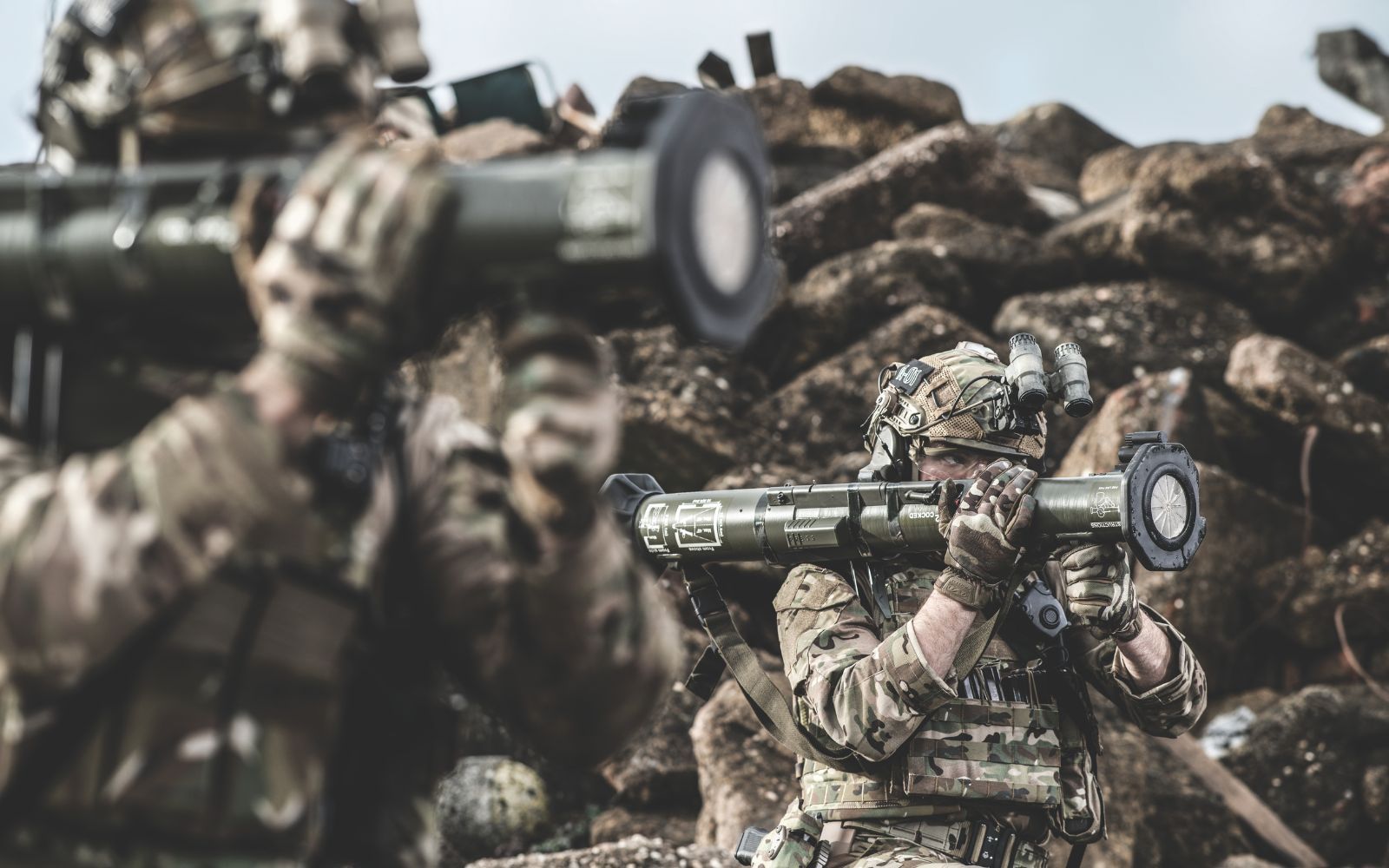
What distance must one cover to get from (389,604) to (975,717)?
2690 millimetres

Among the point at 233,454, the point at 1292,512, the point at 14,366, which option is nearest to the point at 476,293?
the point at 233,454

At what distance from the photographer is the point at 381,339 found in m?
1.71

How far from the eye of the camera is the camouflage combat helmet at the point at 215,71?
76.5 inches

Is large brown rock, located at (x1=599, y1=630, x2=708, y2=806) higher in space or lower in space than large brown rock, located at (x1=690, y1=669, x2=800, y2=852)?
lower

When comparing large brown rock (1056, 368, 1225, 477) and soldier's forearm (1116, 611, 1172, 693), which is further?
large brown rock (1056, 368, 1225, 477)

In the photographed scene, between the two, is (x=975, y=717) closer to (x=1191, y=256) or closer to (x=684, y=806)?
(x=684, y=806)

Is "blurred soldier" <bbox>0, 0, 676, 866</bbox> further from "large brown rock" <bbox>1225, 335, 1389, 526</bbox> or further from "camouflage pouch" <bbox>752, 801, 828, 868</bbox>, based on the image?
"large brown rock" <bbox>1225, 335, 1389, 526</bbox>

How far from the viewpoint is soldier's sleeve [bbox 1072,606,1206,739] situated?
14.8 feet

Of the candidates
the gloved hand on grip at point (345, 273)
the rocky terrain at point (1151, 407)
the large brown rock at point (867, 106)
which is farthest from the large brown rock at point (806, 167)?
the gloved hand on grip at point (345, 273)

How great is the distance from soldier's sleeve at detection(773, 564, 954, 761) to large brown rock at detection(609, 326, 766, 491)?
5238 mm

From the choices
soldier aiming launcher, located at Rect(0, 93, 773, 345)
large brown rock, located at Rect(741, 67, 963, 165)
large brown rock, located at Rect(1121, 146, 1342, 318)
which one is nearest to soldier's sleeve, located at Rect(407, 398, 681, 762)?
soldier aiming launcher, located at Rect(0, 93, 773, 345)

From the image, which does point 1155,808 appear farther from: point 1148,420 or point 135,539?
point 135,539

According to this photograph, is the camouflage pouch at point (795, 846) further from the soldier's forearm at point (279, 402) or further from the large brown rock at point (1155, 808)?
the large brown rock at point (1155, 808)

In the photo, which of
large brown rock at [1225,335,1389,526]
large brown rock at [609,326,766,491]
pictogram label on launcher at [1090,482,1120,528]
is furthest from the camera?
large brown rock at [1225,335,1389,526]
